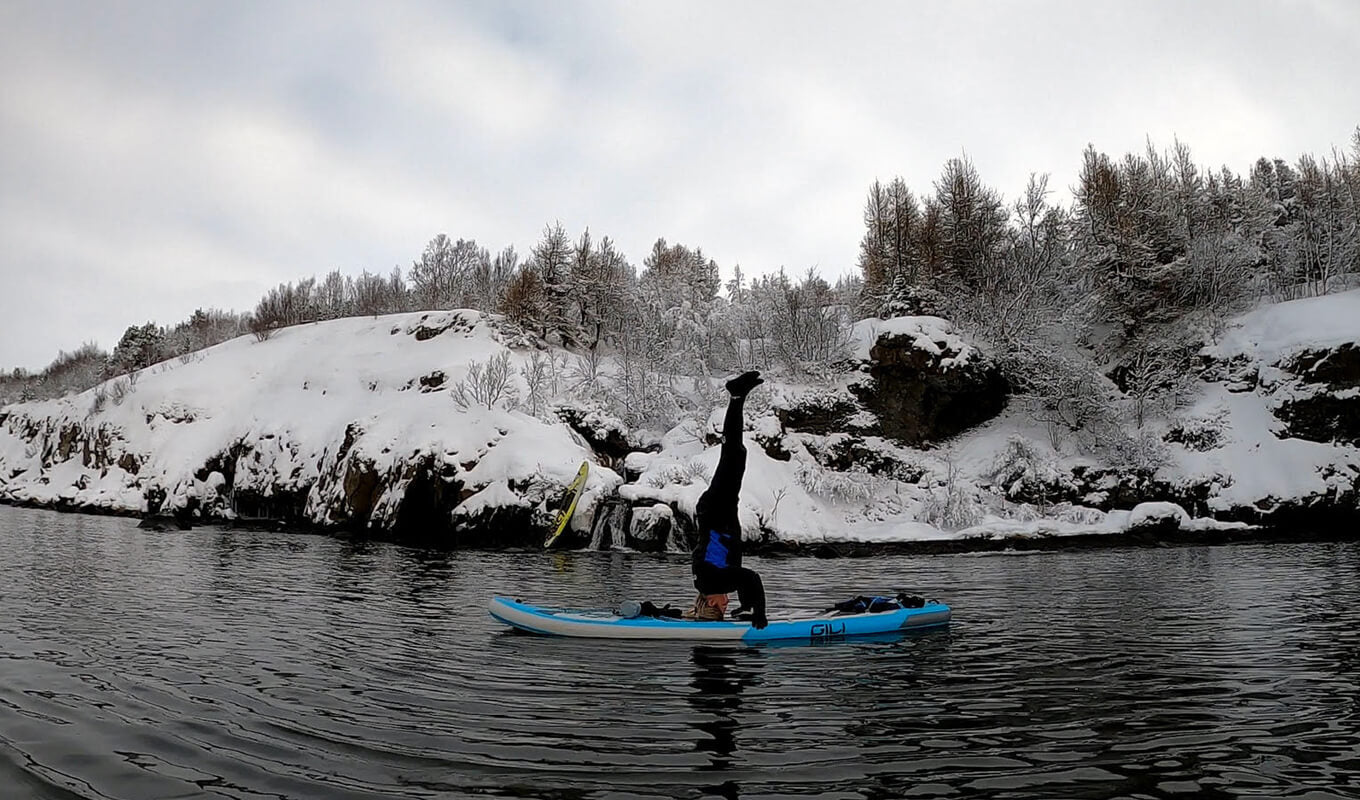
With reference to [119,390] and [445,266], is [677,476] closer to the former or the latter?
[119,390]

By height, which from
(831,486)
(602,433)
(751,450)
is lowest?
(831,486)

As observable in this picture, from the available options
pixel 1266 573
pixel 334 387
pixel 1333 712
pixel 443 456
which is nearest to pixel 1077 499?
pixel 1266 573

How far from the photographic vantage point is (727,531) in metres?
9.68

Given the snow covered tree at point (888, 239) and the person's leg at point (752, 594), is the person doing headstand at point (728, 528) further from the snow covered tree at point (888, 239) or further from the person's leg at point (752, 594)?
the snow covered tree at point (888, 239)

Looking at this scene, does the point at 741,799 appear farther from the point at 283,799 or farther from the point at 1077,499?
A: the point at 1077,499

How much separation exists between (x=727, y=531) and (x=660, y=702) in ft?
11.3

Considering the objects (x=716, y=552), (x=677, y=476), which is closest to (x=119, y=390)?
(x=677, y=476)

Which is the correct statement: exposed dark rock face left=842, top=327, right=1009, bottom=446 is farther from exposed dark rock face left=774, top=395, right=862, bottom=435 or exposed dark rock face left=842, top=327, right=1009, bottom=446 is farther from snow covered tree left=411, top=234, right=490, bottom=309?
snow covered tree left=411, top=234, right=490, bottom=309

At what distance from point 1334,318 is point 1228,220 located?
15.8 metres

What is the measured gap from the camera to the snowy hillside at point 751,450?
27.6m

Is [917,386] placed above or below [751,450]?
above

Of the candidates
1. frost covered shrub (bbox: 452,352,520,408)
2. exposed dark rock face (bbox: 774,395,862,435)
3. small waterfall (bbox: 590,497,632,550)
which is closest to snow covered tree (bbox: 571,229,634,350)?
frost covered shrub (bbox: 452,352,520,408)

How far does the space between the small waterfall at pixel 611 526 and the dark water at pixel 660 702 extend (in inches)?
491

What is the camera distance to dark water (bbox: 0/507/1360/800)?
4.29 metres
